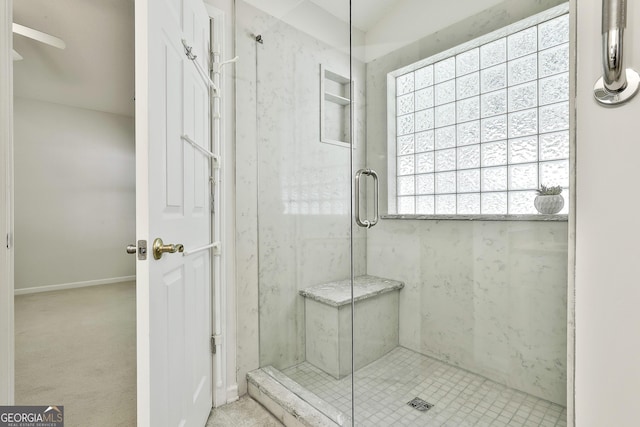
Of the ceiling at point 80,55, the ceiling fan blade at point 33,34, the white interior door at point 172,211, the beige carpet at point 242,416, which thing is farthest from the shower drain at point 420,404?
the ceiling at point 80,55

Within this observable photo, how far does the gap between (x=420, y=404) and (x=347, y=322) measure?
564 millimetres

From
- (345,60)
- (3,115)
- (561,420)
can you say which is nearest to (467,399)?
(561,420)

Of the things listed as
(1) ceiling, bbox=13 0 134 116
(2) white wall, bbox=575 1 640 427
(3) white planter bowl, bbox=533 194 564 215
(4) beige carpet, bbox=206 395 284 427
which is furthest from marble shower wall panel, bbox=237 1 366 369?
(1) ceiling, bbox=13 0 134 116

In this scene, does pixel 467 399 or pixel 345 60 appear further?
pixel 345 60

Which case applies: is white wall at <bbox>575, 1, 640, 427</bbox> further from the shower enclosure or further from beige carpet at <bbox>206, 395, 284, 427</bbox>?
beige carpet at <bbox>206, 395, 284, 427</bbox>

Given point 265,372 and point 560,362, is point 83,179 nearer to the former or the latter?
point 265,372

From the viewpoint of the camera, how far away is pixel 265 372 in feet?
5.81

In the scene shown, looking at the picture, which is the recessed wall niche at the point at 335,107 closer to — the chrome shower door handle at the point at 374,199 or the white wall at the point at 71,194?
the chrome shower door handle at the point at 374,199

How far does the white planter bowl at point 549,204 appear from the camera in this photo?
134 centimetres

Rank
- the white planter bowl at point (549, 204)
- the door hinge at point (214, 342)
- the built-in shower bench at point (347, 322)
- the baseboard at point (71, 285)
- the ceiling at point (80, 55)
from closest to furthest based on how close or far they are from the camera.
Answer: the white planter bowl at point (549, 204), the door hinge at point (214, 342), the built-in shower bench at point (347, 322), the ceiling at point (80, 55), the baseboard at point (71, 285)

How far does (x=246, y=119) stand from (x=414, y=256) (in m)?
1.39

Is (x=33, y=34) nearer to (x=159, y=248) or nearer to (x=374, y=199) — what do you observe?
(x=159, y=248)

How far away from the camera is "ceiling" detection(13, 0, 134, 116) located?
95.5 inches

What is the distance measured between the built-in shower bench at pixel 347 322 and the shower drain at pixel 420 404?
12.8 inches
